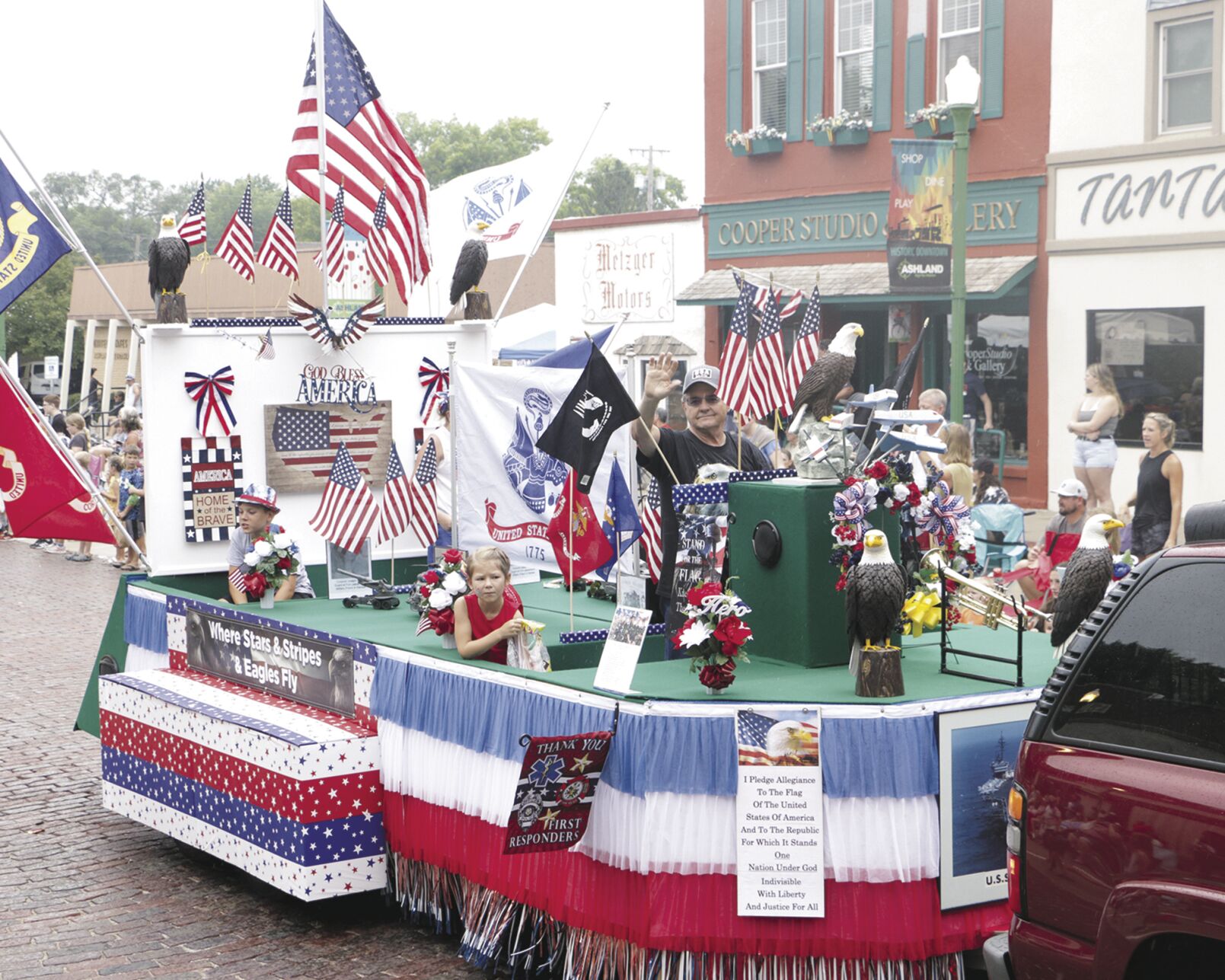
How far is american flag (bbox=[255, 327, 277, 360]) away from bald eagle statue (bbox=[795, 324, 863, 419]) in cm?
395

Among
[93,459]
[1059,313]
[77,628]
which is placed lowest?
[77,628]

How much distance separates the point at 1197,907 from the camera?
395 centimetres

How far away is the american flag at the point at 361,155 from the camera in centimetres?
1035

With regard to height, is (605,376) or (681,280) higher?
(681,280)

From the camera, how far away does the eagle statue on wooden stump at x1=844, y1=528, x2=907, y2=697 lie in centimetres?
588

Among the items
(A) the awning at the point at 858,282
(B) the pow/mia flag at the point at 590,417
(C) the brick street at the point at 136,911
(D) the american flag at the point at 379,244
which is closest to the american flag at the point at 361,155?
(D) the american flag at the point at 379,244

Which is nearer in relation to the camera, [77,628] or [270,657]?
[270,657]

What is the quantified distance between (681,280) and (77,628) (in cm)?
1451

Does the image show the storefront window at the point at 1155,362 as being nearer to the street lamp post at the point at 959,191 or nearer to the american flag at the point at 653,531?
the street lamp post at the point at 959,191

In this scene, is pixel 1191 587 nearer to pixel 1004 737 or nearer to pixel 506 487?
pixel 1004 737

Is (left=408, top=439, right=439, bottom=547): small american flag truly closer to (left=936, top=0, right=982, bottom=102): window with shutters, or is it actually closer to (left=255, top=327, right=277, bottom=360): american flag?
(left=255, top=327, right=277, bottom=360): american flag

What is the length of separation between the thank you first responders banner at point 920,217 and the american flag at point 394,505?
440 inches

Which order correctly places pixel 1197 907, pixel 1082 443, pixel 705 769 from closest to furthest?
pixel 1197 907 < pixel 705 769 < pixel 1082 443

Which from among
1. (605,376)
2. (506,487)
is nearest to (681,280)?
(506,487)
